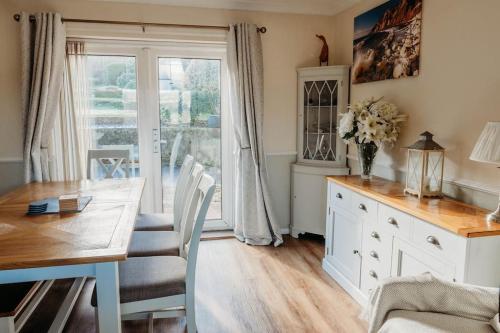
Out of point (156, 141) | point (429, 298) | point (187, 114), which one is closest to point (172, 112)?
point (187, 114)

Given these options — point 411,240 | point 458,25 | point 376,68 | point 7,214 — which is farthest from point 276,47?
point 7,214

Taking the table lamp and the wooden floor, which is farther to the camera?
the wooden floor

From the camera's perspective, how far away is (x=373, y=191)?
2562 millimetres

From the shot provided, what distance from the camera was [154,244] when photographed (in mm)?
2479

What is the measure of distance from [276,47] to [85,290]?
2.85 m

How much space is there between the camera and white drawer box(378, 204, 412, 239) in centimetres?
215

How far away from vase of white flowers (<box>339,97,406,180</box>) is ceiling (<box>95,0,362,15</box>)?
127cm

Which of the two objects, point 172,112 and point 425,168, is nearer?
point 425,168

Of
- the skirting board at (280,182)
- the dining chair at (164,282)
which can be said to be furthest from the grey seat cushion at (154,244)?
the skirting board at (280,182)

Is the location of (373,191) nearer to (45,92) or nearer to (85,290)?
(85,290)

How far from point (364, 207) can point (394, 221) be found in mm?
345

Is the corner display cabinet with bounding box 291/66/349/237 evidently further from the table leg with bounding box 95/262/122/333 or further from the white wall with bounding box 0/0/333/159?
the table leg with bounding box 95/262/122/333

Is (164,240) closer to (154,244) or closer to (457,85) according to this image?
(154,244)

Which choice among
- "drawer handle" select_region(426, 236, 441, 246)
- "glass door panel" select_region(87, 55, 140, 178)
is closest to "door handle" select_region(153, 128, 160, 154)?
"glass door panel" select_region(87, 55, 140, 178)
